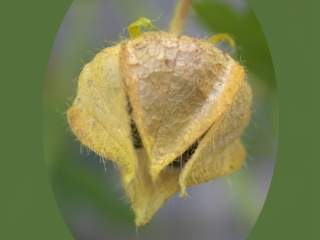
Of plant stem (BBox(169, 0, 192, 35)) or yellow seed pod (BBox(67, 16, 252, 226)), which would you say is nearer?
yellow seed pod (BBox(67, 16, 252, 226))

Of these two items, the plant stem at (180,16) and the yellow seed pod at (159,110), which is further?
the plant stem at (180,16)

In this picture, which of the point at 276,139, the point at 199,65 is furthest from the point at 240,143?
the point at 199,65

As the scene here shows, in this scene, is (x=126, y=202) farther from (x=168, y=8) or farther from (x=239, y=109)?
(x=168, y=8)

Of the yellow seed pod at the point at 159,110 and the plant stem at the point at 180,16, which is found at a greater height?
the plant stem at the point at 180,16

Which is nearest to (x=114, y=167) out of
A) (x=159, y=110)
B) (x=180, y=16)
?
(x=159, y=110)

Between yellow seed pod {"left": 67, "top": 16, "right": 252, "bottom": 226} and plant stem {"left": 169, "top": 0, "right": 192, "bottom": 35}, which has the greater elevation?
plant stem {"left": 169, "top": 0, "right": 192, "bottom": 35}
